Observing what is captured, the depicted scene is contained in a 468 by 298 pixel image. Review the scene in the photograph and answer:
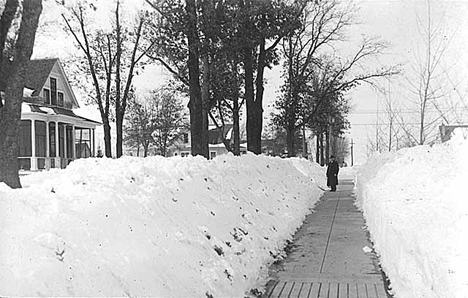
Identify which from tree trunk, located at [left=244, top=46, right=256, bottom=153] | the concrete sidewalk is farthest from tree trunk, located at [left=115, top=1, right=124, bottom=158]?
the concrete sidewalk

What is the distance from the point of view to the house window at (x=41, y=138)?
29.4 metres

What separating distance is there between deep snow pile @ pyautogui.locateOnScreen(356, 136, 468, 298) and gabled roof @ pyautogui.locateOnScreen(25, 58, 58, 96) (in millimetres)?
23744

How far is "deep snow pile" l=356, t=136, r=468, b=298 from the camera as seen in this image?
14.0 ft

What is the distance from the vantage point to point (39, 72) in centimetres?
2942

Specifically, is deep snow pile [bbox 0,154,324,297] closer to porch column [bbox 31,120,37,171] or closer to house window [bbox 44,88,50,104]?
porch column [bbox 31,120,37,171]

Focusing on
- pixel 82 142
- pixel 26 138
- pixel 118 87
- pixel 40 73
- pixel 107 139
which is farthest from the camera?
pixel 82 142

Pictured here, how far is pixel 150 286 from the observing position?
4.83 m

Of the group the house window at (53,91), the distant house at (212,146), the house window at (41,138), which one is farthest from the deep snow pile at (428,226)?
the distant house at (212,146)

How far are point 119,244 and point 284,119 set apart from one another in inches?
1122

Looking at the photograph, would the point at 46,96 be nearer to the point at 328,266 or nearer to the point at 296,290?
the point at 328,266

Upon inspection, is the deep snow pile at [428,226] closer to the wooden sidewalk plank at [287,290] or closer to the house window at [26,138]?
the wooden sidewalk plank at [287,290]

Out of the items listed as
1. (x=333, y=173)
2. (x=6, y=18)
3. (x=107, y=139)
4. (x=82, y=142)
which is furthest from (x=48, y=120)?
(x=6, y=18)

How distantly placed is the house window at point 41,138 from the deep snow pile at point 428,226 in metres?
24.6

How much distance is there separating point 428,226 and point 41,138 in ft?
93.4
